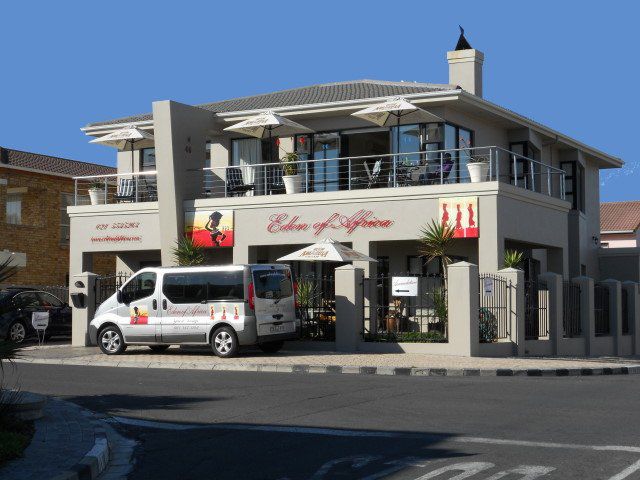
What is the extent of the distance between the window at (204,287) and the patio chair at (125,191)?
939 centimetres

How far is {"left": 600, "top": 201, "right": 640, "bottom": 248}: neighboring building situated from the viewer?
6500 centimetres

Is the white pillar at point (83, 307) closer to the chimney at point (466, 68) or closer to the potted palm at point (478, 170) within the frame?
the potted palm at point (478, 170)

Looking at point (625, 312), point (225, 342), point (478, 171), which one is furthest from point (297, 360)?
point (625, 312)

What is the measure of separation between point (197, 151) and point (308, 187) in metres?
3.57

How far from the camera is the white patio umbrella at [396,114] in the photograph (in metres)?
28.1

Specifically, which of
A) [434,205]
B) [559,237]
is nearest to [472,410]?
[434,205]

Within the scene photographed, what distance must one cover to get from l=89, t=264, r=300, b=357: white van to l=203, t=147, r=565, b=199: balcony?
5.67 metres

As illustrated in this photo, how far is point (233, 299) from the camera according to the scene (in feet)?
74.6

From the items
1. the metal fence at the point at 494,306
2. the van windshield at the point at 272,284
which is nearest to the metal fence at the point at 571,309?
the metal fence at the point at 494,306

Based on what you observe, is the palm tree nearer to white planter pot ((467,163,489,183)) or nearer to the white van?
white planter pot ((467,163,489,183))

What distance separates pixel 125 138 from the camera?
32.5 m

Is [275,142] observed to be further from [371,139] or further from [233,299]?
[233,299]

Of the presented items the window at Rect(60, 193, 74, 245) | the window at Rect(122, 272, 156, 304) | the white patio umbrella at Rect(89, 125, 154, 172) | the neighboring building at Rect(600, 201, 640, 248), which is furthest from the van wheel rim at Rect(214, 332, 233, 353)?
the neighboring building at Rect(600, 201, 640, 248)

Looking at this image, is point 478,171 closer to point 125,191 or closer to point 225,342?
point 225,342
